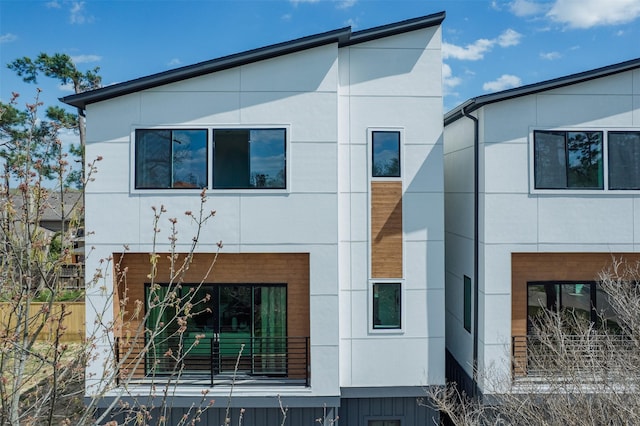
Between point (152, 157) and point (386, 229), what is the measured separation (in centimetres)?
509

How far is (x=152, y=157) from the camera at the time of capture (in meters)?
9.10

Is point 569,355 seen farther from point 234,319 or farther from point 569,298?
point 234,319

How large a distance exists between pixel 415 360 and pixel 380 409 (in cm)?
130

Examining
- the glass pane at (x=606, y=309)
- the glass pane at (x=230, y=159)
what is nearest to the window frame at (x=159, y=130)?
the glass pane at (x=230, y=159)

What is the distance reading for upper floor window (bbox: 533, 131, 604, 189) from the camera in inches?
363

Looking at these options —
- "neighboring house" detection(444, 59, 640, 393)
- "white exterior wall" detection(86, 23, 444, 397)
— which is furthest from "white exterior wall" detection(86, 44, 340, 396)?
"neighboring house" detection(444, 59, 640, 393)

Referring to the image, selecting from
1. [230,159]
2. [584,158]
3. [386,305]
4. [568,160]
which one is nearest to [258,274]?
[230,159]

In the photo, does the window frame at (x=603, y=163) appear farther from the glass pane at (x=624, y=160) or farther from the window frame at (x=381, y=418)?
the window frame at (x=381, y=418)

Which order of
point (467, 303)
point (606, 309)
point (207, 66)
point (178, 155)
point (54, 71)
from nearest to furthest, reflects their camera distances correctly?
point (207, 66) < point (178, 155) < point (606, 309) < point (467, 303) < point (54, 71)

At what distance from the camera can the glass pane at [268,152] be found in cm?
906

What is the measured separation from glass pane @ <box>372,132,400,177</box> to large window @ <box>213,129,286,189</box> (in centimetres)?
198

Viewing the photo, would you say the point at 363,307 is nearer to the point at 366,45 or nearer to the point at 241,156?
the point at 241,156

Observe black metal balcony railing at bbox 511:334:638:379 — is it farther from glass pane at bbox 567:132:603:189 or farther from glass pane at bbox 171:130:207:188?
glass pane at bbox 171:130:207:188

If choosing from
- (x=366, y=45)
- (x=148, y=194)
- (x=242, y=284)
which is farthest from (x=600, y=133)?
(x=148, y=194)
